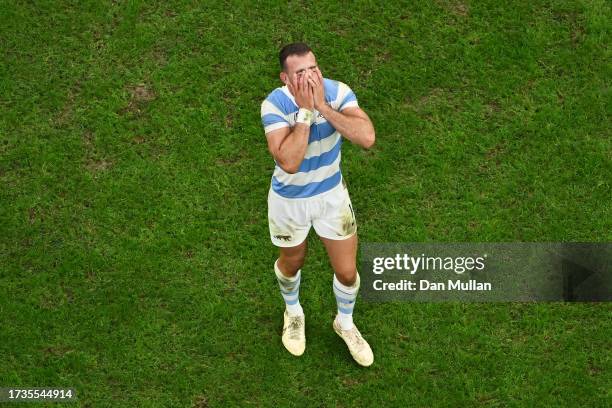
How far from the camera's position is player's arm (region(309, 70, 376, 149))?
6.69 m

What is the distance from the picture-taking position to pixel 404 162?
376 inches

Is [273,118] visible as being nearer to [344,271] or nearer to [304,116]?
[304,116]

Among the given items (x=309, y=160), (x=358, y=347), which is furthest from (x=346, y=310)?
(x=309, y=160)

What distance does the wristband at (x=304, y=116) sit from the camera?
669cm

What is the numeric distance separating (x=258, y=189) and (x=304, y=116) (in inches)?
113

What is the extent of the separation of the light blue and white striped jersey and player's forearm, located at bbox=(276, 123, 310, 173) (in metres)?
0.20

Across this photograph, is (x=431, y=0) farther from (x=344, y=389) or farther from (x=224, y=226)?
(x=344, y=389)

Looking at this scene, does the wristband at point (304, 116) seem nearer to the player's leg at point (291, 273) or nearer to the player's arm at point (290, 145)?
the player's arm at point (290, 145)

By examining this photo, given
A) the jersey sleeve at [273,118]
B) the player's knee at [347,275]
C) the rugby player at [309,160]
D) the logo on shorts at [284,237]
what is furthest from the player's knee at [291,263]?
the jersey sleeve at [273,118]

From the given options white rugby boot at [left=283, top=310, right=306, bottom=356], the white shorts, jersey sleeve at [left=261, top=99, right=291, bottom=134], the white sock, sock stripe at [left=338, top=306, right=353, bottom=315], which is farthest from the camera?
white rugby boot at [left=283, top=310, right=306, bottom=356]

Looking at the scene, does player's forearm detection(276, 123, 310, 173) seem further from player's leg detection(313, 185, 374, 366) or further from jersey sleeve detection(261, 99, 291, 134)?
player's leg detection(313, 185, 374, 366)

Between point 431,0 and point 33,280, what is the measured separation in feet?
17.7

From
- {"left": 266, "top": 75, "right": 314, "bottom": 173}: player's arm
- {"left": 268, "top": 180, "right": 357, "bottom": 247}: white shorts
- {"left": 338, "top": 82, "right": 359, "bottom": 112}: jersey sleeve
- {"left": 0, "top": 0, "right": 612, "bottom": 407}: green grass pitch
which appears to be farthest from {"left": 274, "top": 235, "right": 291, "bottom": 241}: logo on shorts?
{"left": 0, "top": 0, "right": 612, "bottom": 407}: green grass pitch

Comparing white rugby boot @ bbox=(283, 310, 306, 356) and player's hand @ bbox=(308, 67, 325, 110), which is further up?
player's hand @ bbox=(308, 67, 325, 110)
